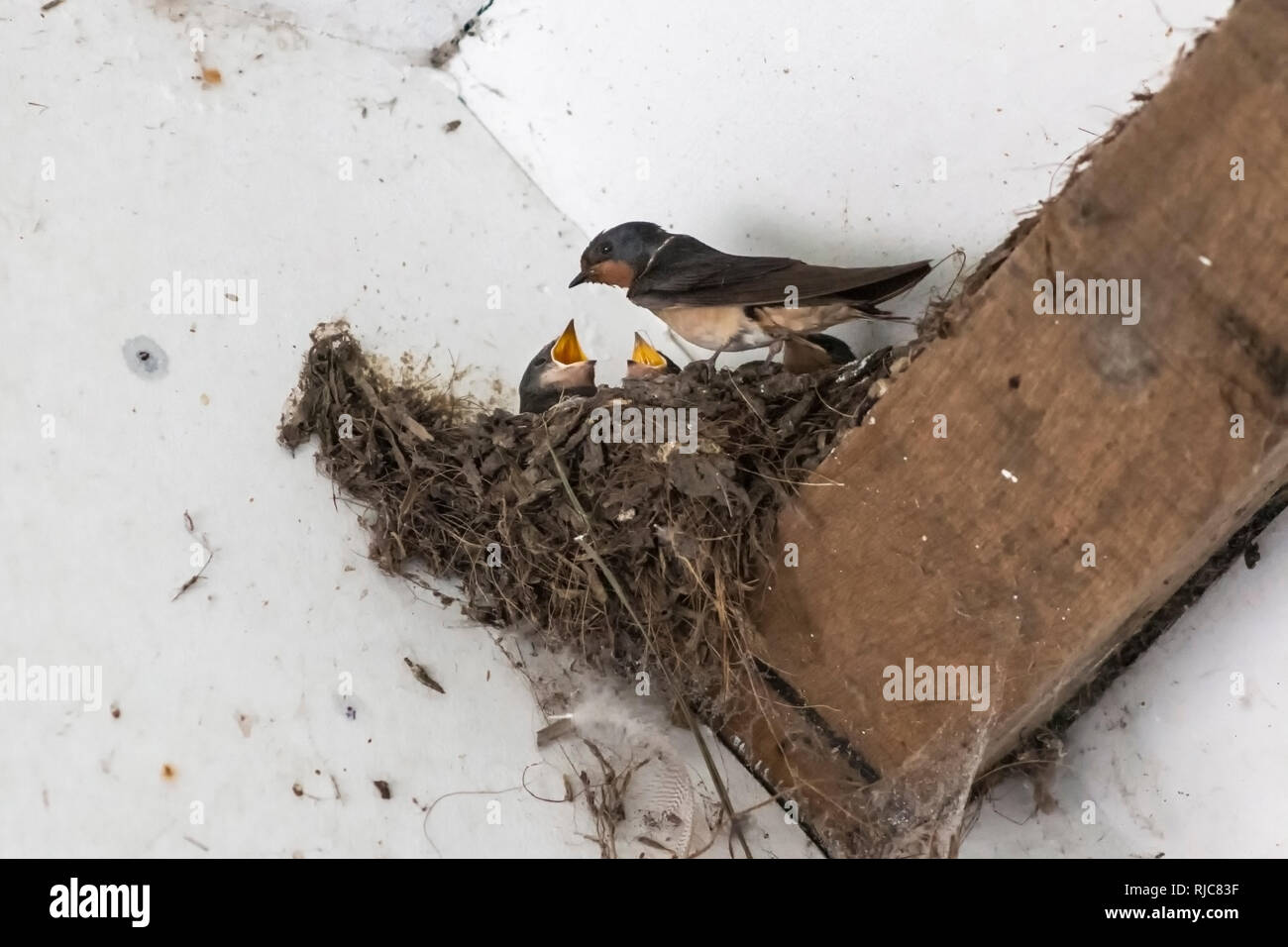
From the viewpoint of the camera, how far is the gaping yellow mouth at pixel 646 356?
121 inches

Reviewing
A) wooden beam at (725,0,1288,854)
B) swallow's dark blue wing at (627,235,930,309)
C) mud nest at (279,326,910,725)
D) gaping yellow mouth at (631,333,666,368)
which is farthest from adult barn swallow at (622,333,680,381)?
wooden beam at (725,0,1288,854)

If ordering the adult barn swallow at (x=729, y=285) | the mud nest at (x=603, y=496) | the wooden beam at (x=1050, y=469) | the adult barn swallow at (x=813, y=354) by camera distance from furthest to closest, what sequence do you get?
1. the adult barn swallow at (x=813, y=354)
2. the adult barn swallow at (x=729, y=285)
3. the mud nest at (x=603, y=496)
4. the wooden beam at (x=1050, y=469)

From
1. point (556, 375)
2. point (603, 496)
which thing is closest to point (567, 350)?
point (556, 375)

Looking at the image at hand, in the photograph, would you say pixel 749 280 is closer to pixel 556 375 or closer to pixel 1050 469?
pixel 556 375

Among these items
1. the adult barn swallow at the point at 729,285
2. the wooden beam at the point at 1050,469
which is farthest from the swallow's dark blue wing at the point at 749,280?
the wooden beam at the point at 1050,469

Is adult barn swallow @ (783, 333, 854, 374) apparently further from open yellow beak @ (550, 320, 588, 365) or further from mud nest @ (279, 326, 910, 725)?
open yellow beak @ (550, 320, 588, 365)

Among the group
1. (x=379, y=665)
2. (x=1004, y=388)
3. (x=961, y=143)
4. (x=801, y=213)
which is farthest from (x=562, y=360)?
(x=1004, y=388)

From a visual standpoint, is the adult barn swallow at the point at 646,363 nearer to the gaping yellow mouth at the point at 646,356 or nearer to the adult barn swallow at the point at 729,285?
the gaping yellow mouth at the point at 646,356

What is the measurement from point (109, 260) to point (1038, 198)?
7.11 feet

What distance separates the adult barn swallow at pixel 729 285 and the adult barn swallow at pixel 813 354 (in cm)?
6

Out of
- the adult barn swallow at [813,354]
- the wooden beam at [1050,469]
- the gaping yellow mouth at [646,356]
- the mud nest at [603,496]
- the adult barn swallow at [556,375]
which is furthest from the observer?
the gaping yellow mouth at [646,356]

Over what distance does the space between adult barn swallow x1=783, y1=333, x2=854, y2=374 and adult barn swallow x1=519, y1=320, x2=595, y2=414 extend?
1.65ft

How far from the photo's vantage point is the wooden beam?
66.1 inches

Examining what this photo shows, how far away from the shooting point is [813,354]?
9.15 feet
